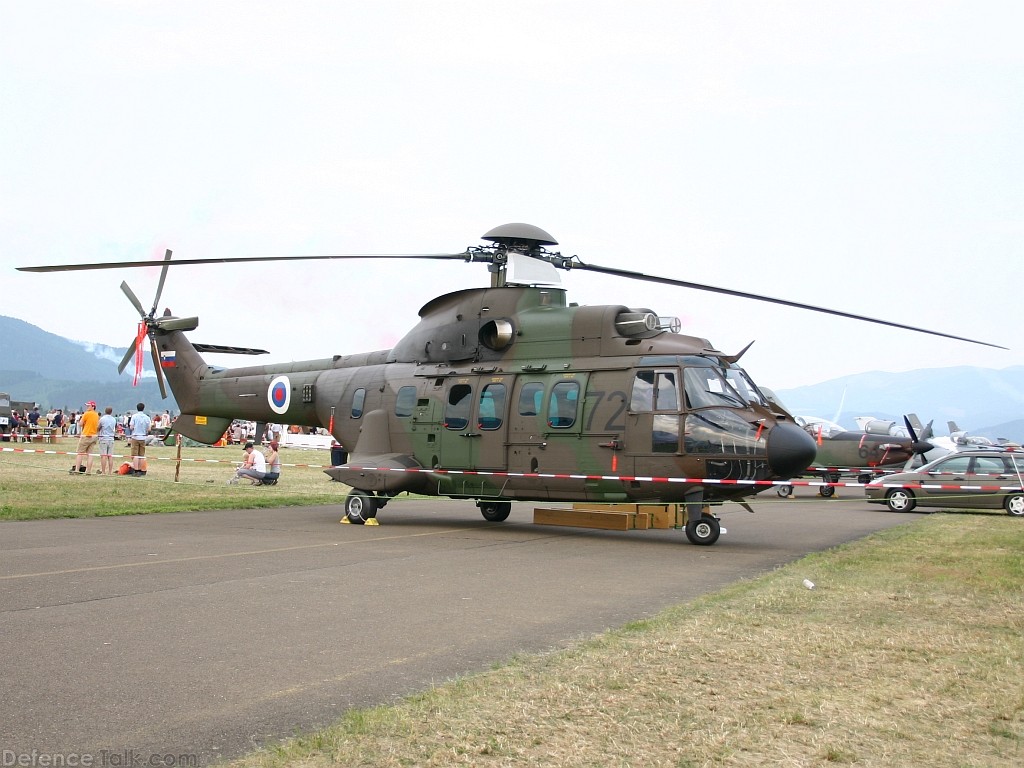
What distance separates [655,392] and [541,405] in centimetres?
192

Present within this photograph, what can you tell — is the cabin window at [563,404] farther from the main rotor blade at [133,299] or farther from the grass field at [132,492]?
the main rotor blade at [133,299]

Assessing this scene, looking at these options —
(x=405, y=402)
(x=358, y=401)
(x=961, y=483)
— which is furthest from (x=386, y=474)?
(x=961, y=483)

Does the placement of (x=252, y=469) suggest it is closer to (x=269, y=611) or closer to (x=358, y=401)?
(x=358, y=401)

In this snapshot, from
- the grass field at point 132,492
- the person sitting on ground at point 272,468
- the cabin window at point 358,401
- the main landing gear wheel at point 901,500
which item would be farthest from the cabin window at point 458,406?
Answer: the main landing gear wheel at point 901,500

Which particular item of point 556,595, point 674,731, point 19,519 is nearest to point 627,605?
point 556,595

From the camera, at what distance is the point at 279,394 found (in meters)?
18.7

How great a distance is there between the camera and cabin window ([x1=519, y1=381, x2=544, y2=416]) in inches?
578

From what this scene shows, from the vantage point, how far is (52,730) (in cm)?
449

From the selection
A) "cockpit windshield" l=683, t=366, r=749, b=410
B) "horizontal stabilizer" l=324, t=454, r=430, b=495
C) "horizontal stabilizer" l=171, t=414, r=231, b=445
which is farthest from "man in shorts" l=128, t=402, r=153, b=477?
"cockpit windshield" l=683, t=366, r=749, b=410

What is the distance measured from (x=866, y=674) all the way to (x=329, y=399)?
44.4 feet

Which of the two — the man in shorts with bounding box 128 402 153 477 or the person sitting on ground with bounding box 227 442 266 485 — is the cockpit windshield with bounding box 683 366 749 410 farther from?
the man in shorts with bounding box 128 402 153 477

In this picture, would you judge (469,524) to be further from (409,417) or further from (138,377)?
(138,377)

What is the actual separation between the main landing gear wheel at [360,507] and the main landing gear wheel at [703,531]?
5291 millimetres

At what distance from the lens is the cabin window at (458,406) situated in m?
A: 15.5
